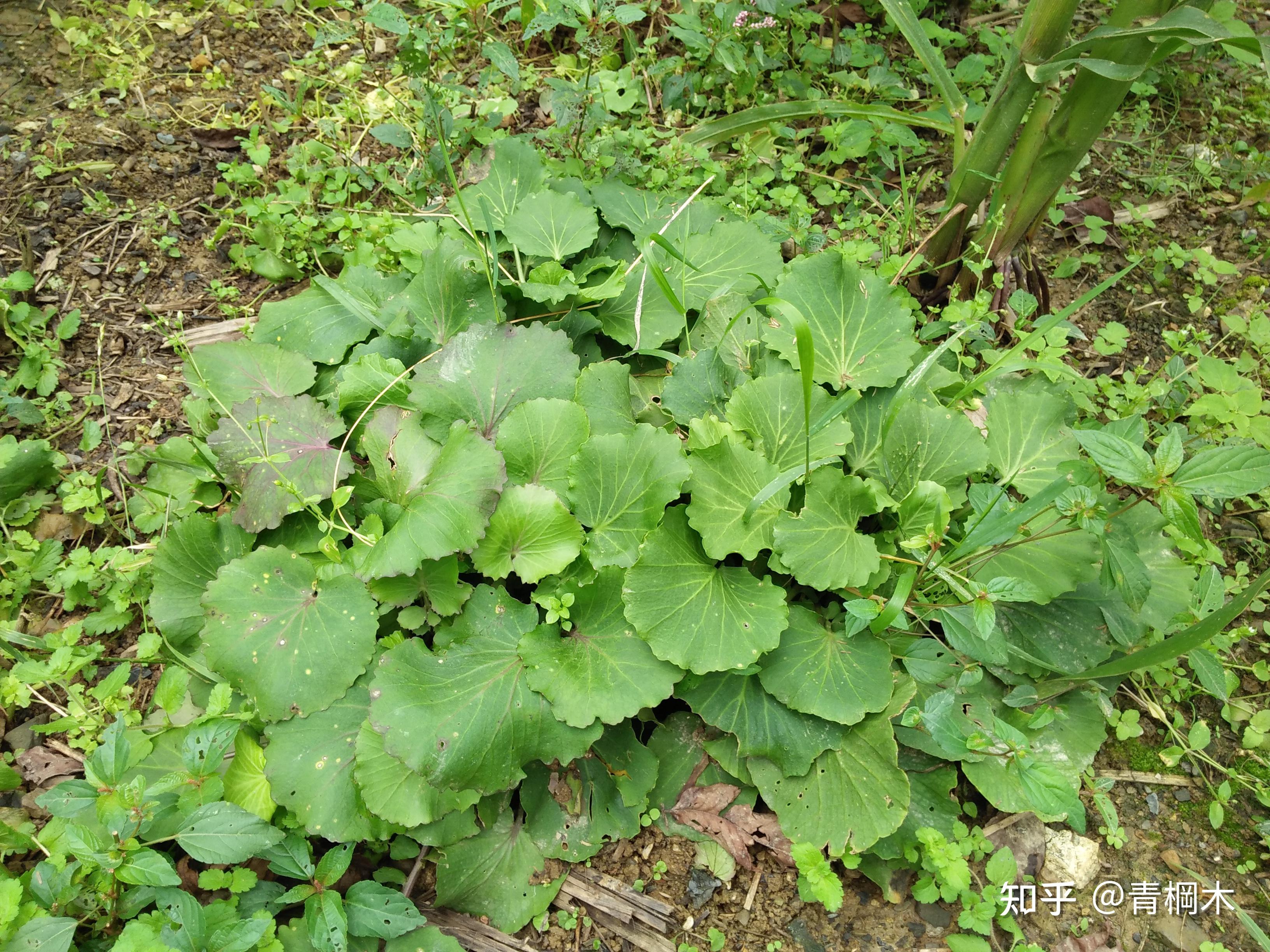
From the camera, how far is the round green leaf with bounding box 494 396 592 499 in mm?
1990

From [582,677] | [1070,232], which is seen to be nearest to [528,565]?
[582,677]

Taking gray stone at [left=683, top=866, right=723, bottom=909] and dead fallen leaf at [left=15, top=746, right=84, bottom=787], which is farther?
dead fallen leaf at [left=15, top=746, right=84, bottom=787]

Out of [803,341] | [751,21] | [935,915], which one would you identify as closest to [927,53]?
[751,21]

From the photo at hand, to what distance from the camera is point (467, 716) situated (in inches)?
68.7

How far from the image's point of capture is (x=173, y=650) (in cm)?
196

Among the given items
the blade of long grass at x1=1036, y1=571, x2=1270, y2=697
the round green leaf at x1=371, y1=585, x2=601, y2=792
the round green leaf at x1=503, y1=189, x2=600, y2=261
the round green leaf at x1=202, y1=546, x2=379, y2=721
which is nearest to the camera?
the blade of long grass at x1=1036, y1=571, x2=1270, y2=697

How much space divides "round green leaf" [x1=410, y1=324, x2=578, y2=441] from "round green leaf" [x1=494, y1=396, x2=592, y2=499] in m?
0.10

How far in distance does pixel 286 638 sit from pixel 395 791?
1.41ft

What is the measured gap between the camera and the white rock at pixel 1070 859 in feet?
6.42

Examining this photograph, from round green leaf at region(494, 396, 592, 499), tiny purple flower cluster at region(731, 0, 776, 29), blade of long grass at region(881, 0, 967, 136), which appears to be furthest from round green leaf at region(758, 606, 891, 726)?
tiny purple flower cluster at region(731, 0, 776, 29)

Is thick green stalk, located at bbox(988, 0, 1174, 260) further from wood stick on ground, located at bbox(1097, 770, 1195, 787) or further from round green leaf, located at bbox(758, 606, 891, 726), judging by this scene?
wood stick on ground, located at bbox(1097, 770, 1195, 787)

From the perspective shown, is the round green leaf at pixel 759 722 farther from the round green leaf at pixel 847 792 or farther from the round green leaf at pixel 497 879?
the round green leaf at pixel 497 879

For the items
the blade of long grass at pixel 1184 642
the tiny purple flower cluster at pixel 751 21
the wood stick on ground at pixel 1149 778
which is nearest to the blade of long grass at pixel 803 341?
the blade of long grass at pixel 1184 642

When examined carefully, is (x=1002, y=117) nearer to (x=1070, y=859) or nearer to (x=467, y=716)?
(x=1070, y=859)
